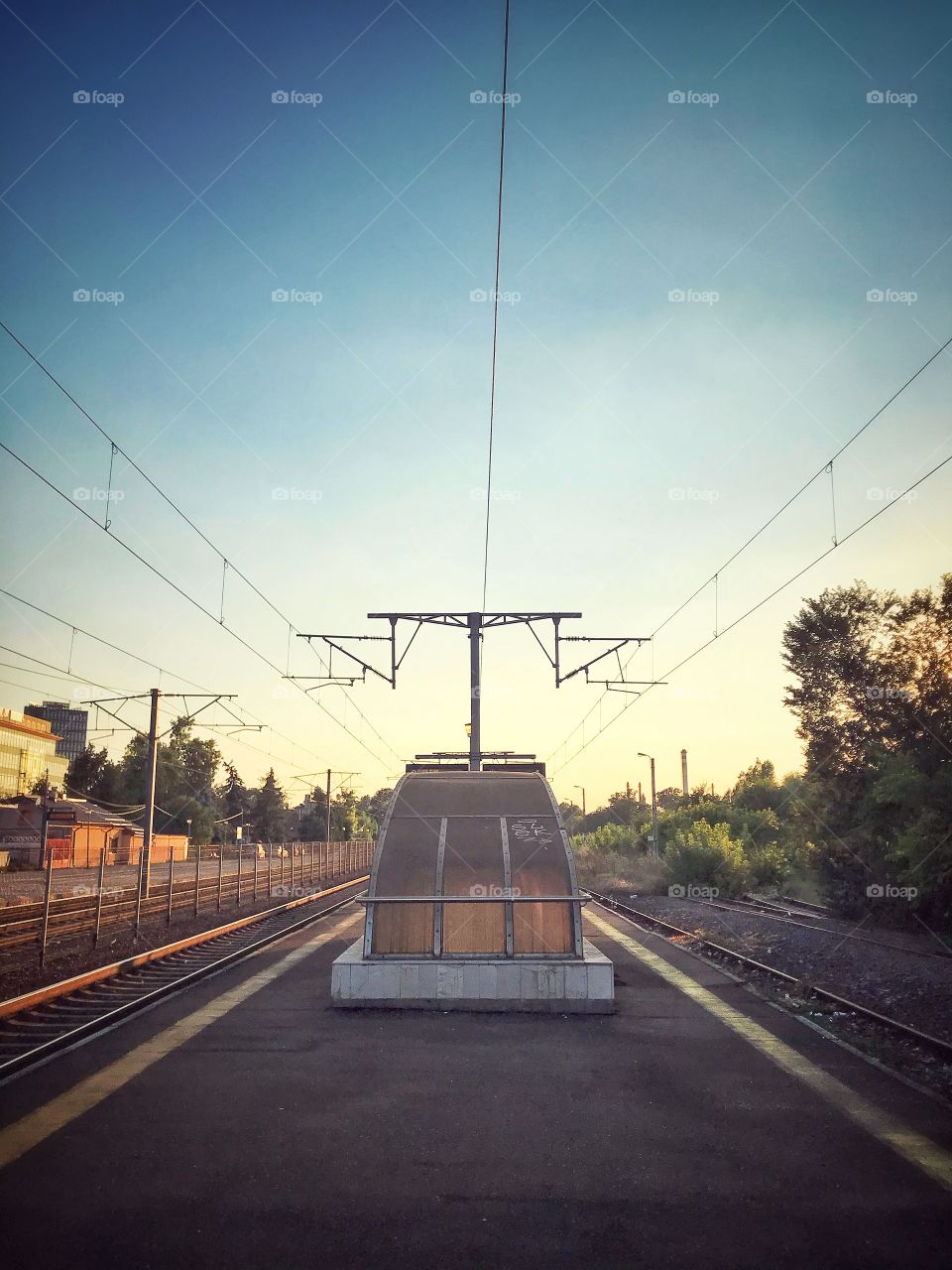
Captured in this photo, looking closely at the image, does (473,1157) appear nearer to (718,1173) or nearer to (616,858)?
(718,1173)

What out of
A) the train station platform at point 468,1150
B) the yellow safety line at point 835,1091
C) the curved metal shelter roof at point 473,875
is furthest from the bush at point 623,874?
the train station platform at point 468,1150

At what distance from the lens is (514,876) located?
15.1m

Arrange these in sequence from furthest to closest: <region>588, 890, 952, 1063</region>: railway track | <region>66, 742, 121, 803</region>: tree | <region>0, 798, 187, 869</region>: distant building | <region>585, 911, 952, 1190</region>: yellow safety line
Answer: <region>66, 742, 121, 803</region>: tree
<region>0, 798, 187, 869</region>: distant building
<region>588, 890, 952, 1063</region>: railway track
<region>585, 911, 952, 1190</region>: yellow safety line

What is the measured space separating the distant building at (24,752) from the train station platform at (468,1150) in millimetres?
65637

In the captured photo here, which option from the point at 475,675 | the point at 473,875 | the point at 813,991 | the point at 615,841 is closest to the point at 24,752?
the point at 615,841

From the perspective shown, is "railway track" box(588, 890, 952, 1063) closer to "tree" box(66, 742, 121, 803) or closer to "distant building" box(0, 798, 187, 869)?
"distant building" box(0, 798, 187, 869)

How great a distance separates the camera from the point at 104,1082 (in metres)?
9.04

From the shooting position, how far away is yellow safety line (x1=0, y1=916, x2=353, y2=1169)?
7.35 meters

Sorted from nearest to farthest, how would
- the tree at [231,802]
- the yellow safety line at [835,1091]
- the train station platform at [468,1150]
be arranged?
1. the train station platform at [468,1150]
2. the yellow safety line at [835,1091]
3. the tree at [231,802]

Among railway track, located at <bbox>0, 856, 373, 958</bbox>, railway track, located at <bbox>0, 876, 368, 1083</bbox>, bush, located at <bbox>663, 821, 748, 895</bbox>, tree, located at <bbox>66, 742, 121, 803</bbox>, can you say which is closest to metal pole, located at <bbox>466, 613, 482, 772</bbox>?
railway track, located at <bbox>0, 876, 368, 1083</bbox>

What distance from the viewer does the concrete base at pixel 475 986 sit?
1305 cm

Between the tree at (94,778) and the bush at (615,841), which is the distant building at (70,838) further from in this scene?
the tree at (94,778)

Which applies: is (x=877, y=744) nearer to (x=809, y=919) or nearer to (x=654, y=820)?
(x=809, y=919)

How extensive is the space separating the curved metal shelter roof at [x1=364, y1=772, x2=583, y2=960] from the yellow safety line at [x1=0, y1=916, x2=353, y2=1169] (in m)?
2.56
